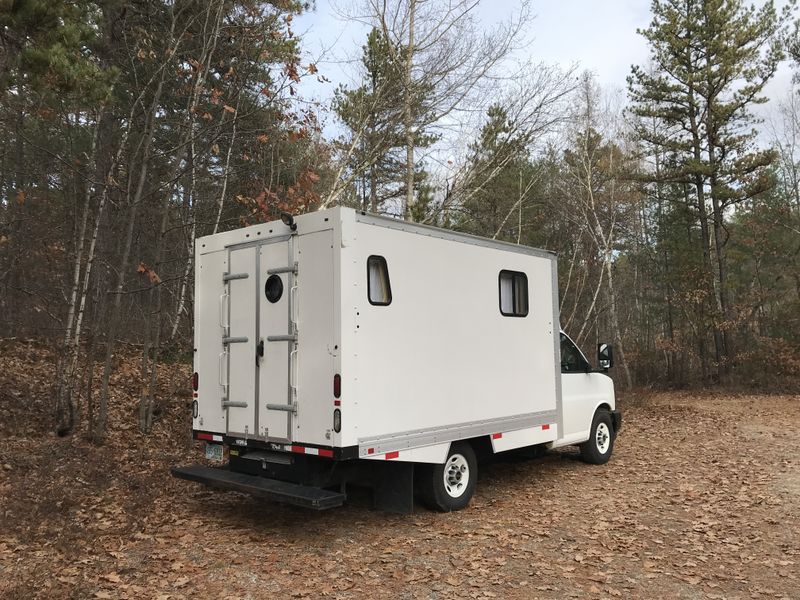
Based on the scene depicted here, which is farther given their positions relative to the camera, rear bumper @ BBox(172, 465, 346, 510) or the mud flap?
the mud flap

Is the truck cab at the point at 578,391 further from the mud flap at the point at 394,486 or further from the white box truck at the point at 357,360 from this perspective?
the mud flap at the point at 394,486

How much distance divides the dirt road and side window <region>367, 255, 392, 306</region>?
2.19 meters

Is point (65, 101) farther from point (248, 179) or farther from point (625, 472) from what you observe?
point (625, 472)

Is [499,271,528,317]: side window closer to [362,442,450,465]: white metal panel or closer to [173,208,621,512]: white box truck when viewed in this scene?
[173,208,621,512]: white box truck

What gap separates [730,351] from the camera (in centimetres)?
2108

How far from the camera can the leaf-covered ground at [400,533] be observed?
4594mm

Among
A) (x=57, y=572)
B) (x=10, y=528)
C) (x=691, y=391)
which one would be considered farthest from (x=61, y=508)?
(x=691, y=391)

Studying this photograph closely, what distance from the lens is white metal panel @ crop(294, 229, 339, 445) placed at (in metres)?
5.26

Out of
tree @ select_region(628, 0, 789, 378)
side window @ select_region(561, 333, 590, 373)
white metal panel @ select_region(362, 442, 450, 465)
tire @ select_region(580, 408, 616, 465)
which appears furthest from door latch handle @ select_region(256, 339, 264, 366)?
tree @ select_region(628, 0, 789, 378)

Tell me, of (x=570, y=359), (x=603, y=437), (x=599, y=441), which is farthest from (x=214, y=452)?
(x=603, y=437)

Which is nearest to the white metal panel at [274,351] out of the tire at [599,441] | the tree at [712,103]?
the tire at [599,441]

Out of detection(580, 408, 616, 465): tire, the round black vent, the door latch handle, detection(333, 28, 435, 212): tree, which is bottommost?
detection(580, 408, 616, 465): tire

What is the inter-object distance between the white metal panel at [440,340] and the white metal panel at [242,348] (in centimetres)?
122

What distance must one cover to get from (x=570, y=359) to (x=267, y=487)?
4600 millimetres
